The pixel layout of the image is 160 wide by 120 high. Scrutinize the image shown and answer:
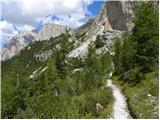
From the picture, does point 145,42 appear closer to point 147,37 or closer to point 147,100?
point 147,37

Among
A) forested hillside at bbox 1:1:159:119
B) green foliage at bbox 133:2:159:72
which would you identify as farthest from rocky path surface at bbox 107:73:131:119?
green foliage at bbox 133:2:159:72

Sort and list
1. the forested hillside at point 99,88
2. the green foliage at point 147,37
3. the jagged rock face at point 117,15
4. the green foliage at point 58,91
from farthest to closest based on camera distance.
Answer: the jagged rock face at point 117,15, the green foliage at point 147,37, the forested hillside at point 99,88, the green foliage at point 58,91

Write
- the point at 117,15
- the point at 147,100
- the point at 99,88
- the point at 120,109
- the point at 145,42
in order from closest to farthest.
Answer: the point at 147,100
the point at 120,109
the point at 145,42
the point at 99,88
the point at 117,15

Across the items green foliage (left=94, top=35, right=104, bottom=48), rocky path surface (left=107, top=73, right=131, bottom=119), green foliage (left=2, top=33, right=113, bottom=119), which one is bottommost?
rocky path surface (left=107, top=73, right=131, bottom=119)

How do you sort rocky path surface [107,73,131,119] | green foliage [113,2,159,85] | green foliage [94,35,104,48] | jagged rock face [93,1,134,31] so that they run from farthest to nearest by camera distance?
jagged rock face [93,1,134,31]
green foliage [94,35,104,48]
green foliage [113,2,159,85]
rocky path surface [107,73,131,119]

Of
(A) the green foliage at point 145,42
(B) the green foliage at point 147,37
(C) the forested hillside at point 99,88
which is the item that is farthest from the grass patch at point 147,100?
(B) the green foliage at point 147,37

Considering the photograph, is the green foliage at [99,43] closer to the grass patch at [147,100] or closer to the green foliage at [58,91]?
the green foliage at [58,91]

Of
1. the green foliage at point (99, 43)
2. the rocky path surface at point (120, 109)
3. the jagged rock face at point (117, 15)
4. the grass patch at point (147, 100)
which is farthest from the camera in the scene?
the jagged rock face at point (117, 15)

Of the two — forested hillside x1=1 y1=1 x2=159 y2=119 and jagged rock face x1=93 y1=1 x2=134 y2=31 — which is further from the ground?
jagged rock face x1=93 y1=1 x2=134 y2=31

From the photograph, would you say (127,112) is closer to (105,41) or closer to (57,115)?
(57,115)

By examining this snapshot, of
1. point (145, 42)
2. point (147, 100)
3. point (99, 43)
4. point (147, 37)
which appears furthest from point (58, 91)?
point (99, 43)

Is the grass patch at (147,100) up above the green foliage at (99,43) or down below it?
below

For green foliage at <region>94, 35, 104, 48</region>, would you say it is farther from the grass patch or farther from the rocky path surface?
the grass patch

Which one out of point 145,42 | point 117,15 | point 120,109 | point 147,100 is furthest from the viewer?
point 117,15
